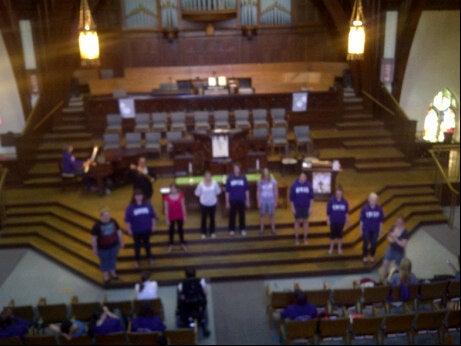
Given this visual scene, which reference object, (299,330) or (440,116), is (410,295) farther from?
(440,116)

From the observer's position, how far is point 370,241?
426 inches

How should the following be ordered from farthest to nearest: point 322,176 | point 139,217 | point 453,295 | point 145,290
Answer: point 322,176
point 139,217
point 453,295
point 145,290

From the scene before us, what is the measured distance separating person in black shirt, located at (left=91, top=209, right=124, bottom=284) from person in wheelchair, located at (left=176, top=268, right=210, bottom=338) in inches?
76.6

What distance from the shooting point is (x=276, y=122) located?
16.1 metres

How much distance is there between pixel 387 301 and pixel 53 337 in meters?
4.96

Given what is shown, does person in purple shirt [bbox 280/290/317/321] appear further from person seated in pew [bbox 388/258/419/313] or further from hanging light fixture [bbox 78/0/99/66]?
hanging light fixture [bbox 78/0/99/66]

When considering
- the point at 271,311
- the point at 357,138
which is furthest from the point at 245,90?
the point at 271,311

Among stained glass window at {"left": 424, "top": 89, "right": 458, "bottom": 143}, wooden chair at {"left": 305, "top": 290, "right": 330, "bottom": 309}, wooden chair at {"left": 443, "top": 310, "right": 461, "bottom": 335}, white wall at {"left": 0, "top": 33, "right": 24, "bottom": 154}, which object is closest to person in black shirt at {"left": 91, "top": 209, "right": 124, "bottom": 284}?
wooden chair at {"left": 305, "top": 290, "right": 330, "bottom": 309}

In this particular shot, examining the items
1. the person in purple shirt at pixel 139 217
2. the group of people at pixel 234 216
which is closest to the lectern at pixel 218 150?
the group of people at pixel 234 216

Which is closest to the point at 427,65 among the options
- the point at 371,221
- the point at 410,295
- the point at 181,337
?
the point at 371,221

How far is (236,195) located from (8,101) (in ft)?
29.6

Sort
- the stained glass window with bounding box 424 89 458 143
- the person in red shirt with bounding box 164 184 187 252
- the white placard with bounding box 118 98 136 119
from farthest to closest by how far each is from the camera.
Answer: the stained glass window with bounding box 424 89 458 143 < the white placard with bounding box 118 98 136 119 < the person in red shirt with bounding box 164 184 187 252

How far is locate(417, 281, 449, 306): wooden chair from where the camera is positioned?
898 cm

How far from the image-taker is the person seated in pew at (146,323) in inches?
314
